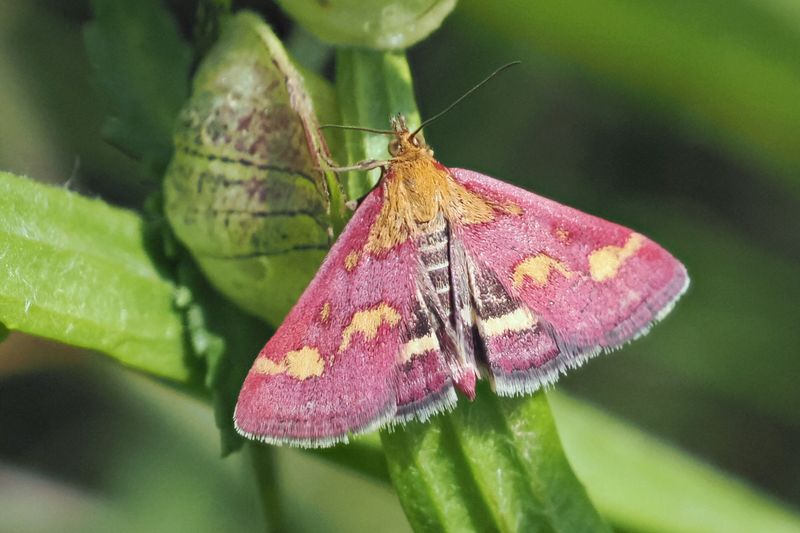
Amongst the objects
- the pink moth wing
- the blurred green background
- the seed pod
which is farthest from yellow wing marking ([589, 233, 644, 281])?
the blurred green background

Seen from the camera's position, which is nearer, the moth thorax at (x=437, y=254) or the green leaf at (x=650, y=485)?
the moth thorax at (x=437, y=254)

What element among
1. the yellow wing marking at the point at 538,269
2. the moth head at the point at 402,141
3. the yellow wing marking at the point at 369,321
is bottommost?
the yellow wing marking at the point at 369,321

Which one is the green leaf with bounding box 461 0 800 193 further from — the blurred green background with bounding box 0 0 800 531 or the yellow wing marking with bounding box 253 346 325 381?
the yellow wing marking with bounding box 253 346 325 381

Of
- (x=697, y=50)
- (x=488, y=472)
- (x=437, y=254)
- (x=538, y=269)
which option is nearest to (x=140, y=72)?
(x=437, y=254)

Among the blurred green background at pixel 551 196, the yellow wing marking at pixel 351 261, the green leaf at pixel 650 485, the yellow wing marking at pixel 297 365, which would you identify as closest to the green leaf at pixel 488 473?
the yellow wing marking at pixel 297 365

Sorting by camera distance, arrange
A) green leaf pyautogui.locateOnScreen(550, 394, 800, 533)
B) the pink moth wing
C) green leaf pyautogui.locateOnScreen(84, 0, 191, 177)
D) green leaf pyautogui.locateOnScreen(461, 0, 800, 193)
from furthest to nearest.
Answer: green leaf pyautogui.locateOnScreen(461, 0, 800, 193) < green leaf pyautogui.locateOnScreen(550, 394, 800, 533) < green leaf pyautogui.locateOnScreen(84, 0, 191, 177) < the pink moth wing

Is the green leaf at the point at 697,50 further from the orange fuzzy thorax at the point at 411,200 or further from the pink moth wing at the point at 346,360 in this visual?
the pink moth wing at the point at 346,360

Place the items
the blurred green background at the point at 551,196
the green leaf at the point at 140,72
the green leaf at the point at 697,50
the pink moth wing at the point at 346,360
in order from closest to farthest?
1. the pink moth wing at the point at 346,360
2. the green leaf at the point at 140,72
3. the green leaf at the point at 697,50
4. the blurred green background at the point at 551,196
